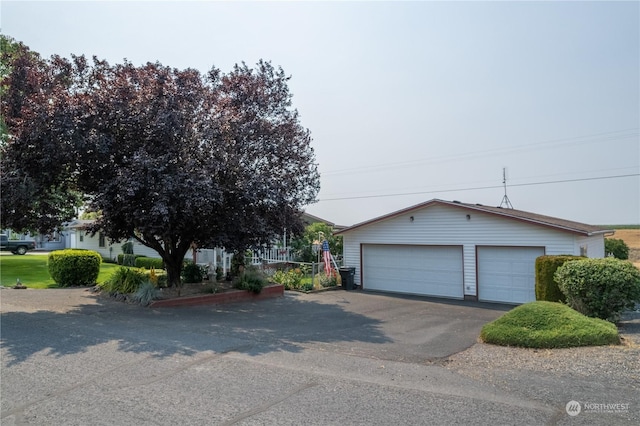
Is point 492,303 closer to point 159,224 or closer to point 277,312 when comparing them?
point 277,312

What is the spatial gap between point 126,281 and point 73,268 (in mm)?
4721

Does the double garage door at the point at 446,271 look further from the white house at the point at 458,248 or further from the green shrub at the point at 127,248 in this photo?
the green shrub at the point at 127,248

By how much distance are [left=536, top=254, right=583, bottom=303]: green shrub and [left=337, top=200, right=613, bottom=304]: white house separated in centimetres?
291

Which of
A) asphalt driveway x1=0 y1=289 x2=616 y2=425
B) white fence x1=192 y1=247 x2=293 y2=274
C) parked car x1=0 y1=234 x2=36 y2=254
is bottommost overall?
asphalt driveway x1=0 y1=289 x2=616 y2=425

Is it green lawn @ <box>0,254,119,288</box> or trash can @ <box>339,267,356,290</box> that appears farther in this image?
trash can @ <box>339,267,356,290</box>

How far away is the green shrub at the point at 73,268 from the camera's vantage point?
57.2 ft

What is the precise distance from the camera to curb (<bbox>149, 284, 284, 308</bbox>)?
13055 mm

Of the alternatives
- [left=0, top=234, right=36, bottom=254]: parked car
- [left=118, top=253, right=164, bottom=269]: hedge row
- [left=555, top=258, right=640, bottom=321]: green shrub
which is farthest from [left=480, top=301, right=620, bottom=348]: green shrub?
[left=0, top=234, right=36, bottom=254]: parked car

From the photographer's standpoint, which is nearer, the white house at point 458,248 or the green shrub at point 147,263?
the white house at point 458,248

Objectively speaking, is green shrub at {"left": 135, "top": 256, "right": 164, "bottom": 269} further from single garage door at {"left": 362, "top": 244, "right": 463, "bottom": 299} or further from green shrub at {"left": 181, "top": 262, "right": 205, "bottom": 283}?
single garage door at {"left": 362, "top": 244, "right": 463, "bottom": 299}

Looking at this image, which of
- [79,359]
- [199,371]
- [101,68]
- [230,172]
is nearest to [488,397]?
[199,371]

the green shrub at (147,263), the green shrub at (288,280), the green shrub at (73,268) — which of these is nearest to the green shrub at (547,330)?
the green shrub at (288,280)

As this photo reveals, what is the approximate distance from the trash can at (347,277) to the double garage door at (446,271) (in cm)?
66

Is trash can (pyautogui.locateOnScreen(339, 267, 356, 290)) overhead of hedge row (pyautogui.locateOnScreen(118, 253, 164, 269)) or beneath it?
beneath
